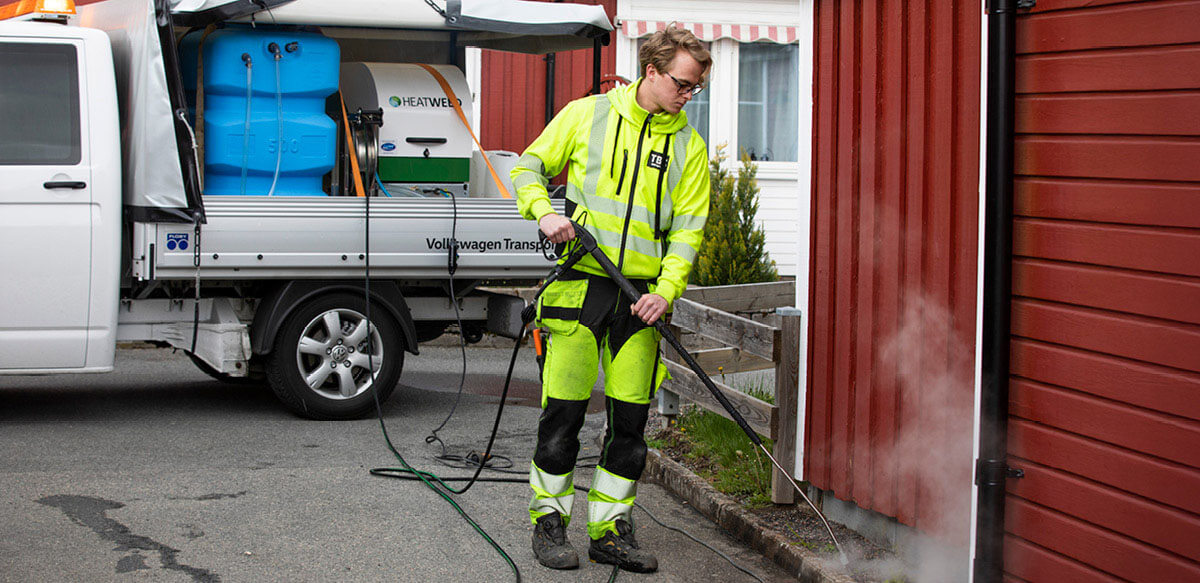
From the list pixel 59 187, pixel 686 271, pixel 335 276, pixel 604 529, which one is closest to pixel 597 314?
pixel 686 271

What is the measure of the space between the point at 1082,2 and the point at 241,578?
3.37m

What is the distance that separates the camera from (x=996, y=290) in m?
3.85

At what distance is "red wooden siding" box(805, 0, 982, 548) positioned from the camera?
424cm

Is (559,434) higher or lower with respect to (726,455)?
higher

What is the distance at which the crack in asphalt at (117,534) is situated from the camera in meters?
4.64

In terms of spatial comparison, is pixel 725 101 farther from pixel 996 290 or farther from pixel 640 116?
pixel 996 290

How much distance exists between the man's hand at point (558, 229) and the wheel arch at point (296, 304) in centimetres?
313

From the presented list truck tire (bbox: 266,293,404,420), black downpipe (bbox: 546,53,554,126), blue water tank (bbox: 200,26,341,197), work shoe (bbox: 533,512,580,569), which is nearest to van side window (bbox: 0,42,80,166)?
blue water tank (bbox: 200,26,341,197)

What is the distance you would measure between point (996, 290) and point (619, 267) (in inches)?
54.9

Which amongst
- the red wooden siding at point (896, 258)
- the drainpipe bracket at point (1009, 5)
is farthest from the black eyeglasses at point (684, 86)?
the drainpipe bracket at point (1009, 5)

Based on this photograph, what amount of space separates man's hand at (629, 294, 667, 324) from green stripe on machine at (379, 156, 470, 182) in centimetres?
386

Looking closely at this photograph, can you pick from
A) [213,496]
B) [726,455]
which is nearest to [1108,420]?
[726,455]

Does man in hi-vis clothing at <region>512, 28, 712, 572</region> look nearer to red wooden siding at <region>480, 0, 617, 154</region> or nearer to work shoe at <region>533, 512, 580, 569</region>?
work shoe at <region>533, 512, 580, 569</region>

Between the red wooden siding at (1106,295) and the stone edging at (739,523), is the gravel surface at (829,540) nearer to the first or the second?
the stone edging at (739,523)
